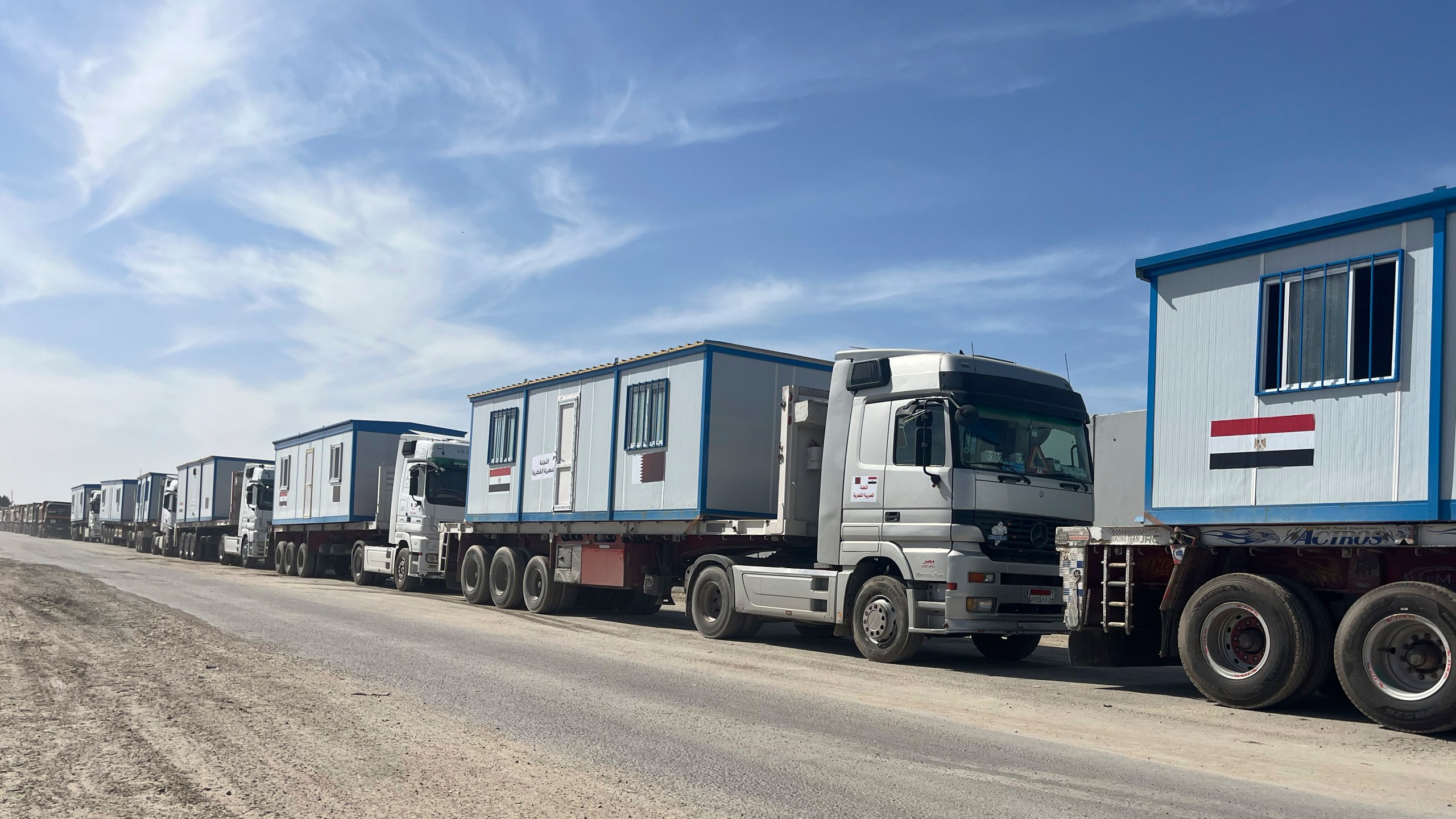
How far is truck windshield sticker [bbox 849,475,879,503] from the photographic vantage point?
12664mm

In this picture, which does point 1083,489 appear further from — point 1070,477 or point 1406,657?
point 1406,657

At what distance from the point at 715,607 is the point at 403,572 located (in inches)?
493

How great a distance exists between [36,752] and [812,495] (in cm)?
907

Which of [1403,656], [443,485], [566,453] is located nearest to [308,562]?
[443,485]

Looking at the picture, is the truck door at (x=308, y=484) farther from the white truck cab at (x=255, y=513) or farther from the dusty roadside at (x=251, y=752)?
the dusty roadside at (x=251, y=752)

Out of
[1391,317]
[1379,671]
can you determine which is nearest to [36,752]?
[1379,671]

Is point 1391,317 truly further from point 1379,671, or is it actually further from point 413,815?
point 413,815

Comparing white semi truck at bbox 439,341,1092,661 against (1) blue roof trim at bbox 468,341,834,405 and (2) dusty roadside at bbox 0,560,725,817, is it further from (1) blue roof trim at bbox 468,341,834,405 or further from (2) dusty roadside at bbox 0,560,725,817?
(2) dusty roadside at bbox 0,560,725,817

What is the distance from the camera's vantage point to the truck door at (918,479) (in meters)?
11.9

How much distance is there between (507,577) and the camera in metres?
20.7

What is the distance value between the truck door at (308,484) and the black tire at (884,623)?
920 inches

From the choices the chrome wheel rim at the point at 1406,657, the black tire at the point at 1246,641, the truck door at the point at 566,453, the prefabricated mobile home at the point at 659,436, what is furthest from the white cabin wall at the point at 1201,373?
the truck door at the point at 566,453

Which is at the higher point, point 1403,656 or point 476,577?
point 1403,656

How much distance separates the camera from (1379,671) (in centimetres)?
840
